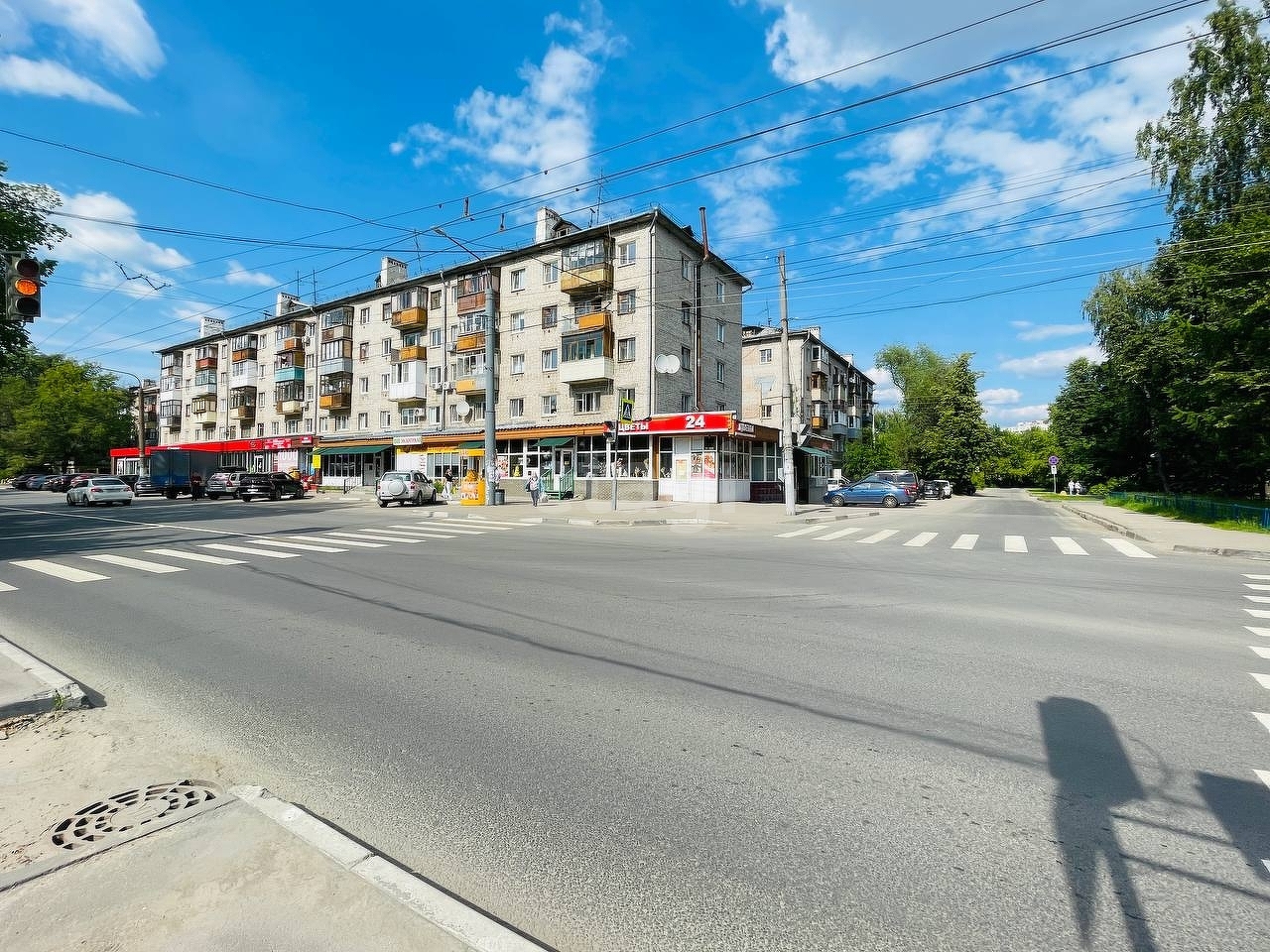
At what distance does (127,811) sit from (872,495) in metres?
32.5

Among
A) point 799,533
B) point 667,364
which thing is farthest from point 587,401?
point 799,533

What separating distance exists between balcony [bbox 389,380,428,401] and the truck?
42.7ft

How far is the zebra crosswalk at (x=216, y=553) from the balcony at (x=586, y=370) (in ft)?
55.9

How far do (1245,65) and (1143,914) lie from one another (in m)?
33.3

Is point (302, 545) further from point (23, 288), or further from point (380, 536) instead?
point (23, 288)

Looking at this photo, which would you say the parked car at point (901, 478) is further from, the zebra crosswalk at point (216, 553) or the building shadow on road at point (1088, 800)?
the building shadow on road at point (1088, 800)

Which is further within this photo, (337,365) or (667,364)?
(337,365)

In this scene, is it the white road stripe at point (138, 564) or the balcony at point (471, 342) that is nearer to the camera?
the white road stripe at point (138, 564)

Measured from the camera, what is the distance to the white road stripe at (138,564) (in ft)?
34.7

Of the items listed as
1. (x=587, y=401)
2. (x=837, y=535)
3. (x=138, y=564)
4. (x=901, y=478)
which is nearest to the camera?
(x=138, y=564)

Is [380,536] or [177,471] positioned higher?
[177,471]

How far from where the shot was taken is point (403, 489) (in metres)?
31.5

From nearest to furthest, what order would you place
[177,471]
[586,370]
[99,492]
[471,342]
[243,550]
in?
[243,550], [99,492], [586,370], [471,342], [177,471]

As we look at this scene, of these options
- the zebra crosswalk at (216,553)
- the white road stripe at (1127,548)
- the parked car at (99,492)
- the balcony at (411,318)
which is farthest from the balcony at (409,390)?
the white road stripe at (1127,548)
